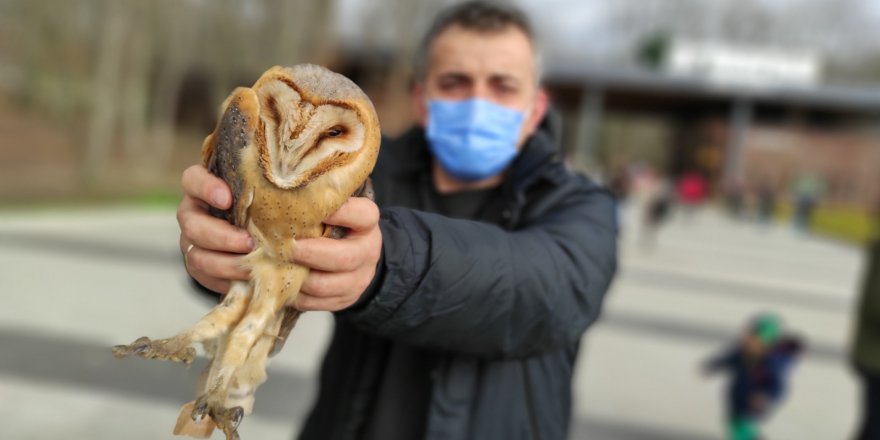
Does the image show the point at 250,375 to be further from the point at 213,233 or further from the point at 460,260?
the point at 460,260

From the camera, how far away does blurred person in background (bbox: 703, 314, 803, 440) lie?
4.72 meters

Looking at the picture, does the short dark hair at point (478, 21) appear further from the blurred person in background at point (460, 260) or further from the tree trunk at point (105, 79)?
the tree trunk at point (105, 79)

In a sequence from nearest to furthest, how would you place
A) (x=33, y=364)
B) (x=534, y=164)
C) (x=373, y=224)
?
(x=373, y=224), (x=534, y=164), (x=33, y=364)

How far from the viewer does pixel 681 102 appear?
43594 millimetres

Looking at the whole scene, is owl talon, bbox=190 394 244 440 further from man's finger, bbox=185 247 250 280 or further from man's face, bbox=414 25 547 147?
man's face, bbox=414 25 547 147

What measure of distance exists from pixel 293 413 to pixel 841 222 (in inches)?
1235

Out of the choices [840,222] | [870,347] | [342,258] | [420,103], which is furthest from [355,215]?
[840,222]

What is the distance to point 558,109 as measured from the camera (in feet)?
17.5

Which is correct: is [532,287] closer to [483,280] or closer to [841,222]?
[483,280]

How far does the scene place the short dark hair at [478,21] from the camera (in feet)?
7.00

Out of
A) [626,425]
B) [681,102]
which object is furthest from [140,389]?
[681,102]

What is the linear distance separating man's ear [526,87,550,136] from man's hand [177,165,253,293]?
120 cm

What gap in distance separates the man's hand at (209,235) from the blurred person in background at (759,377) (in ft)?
13.9

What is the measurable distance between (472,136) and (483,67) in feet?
0.63
